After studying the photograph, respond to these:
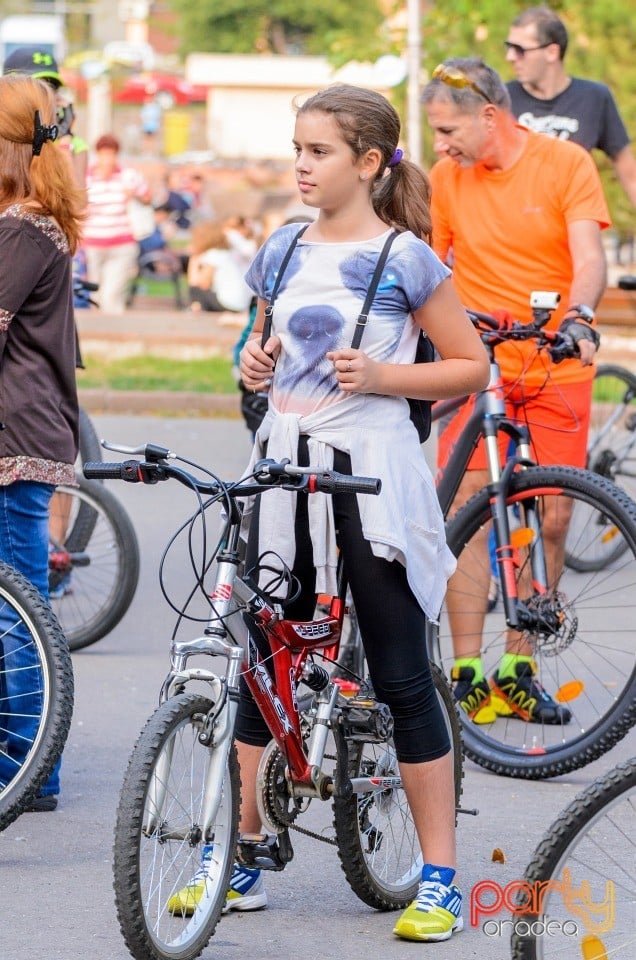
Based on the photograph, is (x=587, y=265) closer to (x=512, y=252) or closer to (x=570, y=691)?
(x=512, y=252)

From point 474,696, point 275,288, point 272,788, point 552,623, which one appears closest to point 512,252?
point 552,623

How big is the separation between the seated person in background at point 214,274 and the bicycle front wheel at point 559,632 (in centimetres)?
1290

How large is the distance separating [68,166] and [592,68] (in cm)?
1534

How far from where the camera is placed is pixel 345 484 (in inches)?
134

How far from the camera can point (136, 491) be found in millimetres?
9734

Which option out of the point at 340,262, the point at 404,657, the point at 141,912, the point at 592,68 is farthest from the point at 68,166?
the point at 592,68

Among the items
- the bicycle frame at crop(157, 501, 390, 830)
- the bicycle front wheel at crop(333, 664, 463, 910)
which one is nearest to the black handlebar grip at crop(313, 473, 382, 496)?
the bicycle frame at crop(157, 501, 390, 830)

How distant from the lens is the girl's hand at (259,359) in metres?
3.77

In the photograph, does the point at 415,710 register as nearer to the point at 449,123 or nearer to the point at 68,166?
the point at 68,166

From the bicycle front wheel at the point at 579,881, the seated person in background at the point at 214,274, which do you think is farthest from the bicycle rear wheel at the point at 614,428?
the seated person in background at the point at 214,274

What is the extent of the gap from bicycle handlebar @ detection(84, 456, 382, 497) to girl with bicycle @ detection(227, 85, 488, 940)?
228mm

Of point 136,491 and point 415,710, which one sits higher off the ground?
point 415,710

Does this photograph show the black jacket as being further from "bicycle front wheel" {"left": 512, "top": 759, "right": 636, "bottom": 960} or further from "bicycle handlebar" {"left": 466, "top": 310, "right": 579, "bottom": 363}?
"bicycle front wheel" {"left": 512, "top": 759, "right": 636, "bottom": 960}

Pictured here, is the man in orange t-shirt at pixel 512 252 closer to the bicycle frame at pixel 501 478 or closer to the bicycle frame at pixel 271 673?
the bicycle frame at pixel 501 478
